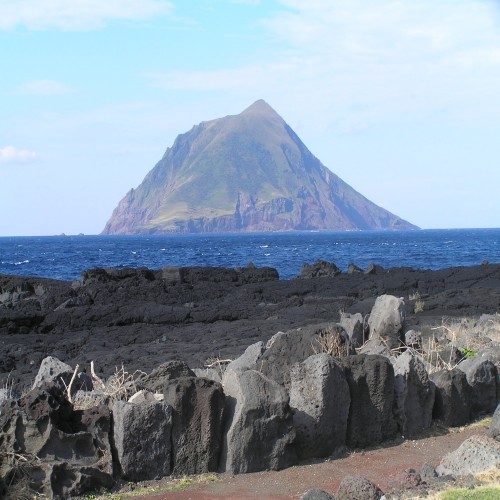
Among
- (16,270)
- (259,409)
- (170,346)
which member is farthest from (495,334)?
(16,270)

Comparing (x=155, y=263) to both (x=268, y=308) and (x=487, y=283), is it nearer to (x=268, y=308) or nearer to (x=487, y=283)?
(x=487, y=283)

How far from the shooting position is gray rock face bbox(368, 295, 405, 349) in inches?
642

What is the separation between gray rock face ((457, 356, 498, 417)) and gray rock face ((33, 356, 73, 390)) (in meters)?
5.87

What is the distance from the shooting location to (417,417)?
12.5 meters

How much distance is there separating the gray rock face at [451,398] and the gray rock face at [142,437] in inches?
178

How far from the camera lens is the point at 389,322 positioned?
16438 millimetres

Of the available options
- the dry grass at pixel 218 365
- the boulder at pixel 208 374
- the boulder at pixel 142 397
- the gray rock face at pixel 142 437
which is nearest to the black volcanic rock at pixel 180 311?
the dry grass at pixel 218 365

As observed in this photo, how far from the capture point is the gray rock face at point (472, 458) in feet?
31.9

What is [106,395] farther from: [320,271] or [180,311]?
[320,271]

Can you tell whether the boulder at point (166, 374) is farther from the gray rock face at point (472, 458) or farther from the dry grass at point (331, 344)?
the gray rock face at point (472, 458)

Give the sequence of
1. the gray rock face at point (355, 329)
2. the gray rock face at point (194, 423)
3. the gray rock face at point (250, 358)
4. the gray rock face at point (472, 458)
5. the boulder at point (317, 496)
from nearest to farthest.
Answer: the boulder at point (317, 496) < the gray rock face at point (472, 458) < the gray rock face at point (194, 423) < the gray rock face at point (250, 358) < the gray rock face at point (355, 329)

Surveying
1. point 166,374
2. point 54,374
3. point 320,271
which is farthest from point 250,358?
point 320,271

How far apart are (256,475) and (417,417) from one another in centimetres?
303

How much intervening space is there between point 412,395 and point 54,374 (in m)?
5.00
